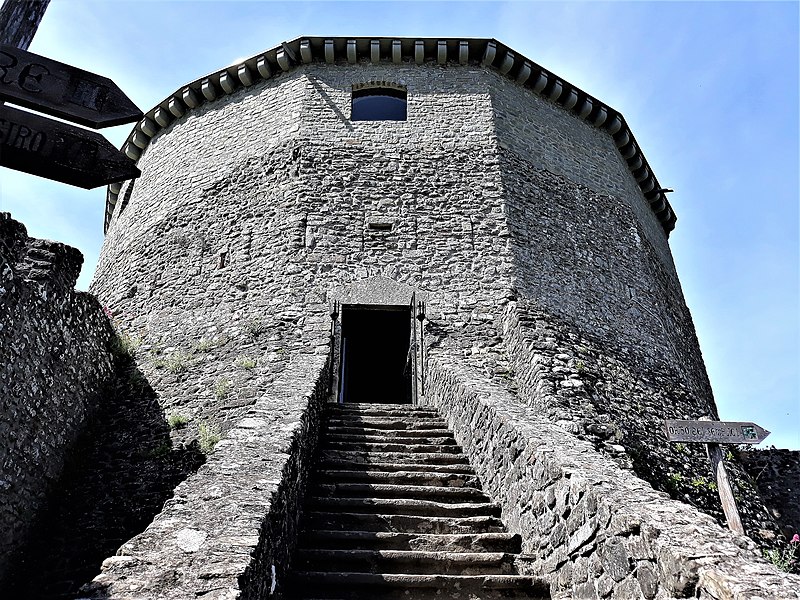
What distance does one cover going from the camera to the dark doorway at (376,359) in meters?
11.5

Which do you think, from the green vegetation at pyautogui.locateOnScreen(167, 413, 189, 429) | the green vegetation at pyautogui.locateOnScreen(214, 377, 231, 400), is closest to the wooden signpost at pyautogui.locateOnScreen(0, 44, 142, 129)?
the green vegetation at pyautogui.locateOnScreen(214, 377, 231, 400)

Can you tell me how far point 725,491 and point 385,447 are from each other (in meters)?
3.98

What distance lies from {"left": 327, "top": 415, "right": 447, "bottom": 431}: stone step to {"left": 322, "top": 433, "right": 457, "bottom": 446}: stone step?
0.32m

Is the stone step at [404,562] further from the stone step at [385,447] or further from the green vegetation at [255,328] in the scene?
the green vegetation at [255,328]

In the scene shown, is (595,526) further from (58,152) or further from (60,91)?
(60,91)

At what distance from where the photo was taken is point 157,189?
12.6m

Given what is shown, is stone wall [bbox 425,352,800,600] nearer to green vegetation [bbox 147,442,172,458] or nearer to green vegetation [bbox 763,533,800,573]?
green vegetation [bbox 147,442,172,458]

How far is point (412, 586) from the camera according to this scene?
13.3ft

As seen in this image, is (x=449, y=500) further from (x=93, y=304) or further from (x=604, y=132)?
(x=604, y=132)

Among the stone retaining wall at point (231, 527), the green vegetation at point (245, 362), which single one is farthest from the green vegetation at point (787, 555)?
the green vegetation at point (245, 362)

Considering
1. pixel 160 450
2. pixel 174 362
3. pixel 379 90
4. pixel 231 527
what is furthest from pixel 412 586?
pixel 379 90

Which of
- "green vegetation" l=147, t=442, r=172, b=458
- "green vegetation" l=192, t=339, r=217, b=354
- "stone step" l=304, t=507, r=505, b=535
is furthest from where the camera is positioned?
"green vegetation" l=192, t=339, r=217, b=354

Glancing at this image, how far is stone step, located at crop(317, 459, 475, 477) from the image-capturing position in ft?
18.7

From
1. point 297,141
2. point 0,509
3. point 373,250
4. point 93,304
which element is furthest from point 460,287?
point 0,509
